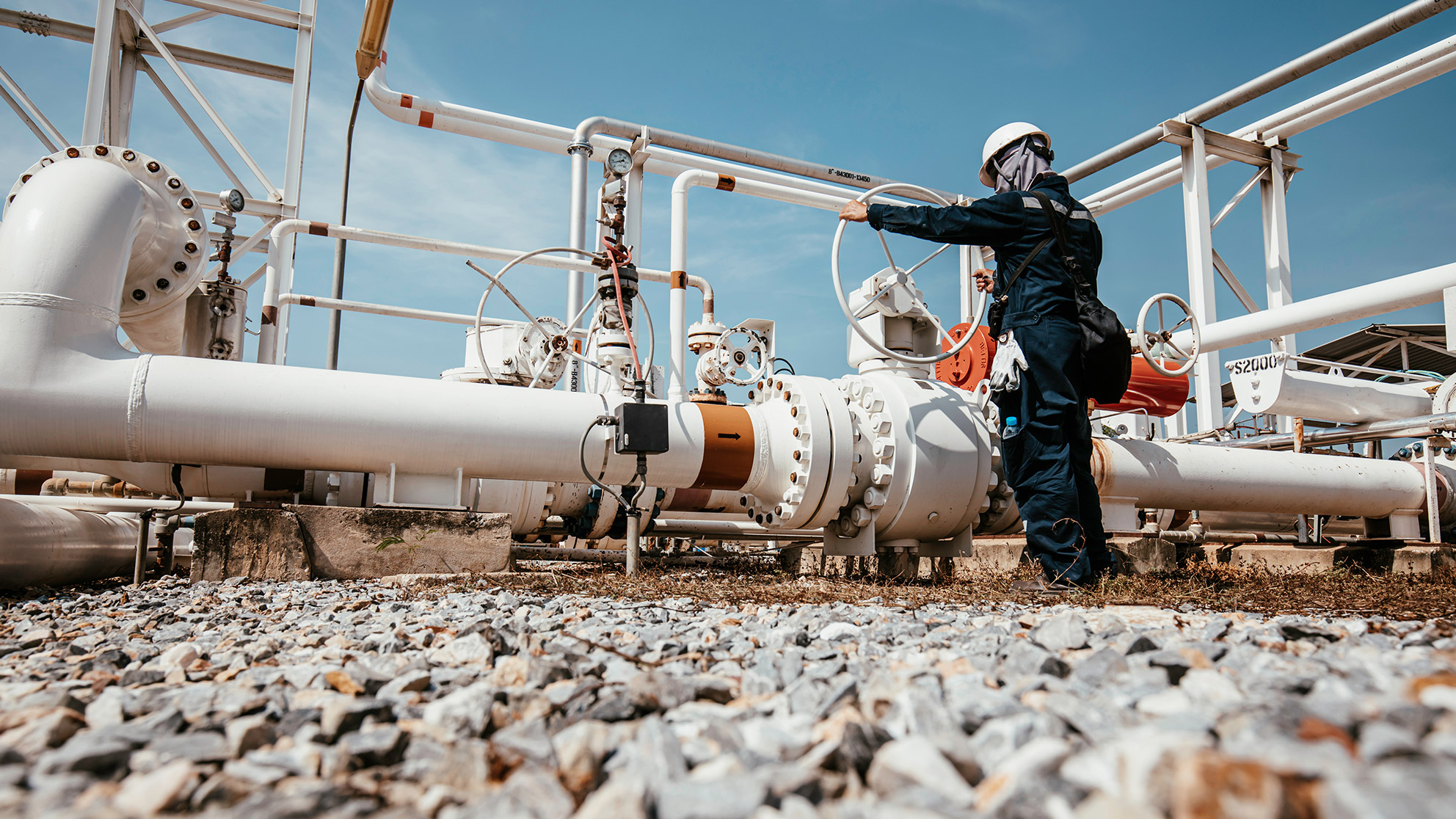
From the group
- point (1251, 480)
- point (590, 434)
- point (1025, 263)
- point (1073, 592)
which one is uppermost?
point (1025, 263)

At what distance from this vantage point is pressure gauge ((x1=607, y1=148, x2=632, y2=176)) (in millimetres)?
4477

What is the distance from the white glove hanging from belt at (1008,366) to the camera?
3.17 metres

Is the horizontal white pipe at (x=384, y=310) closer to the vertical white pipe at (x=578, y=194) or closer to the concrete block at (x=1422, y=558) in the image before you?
the vertical white pipe at (x=578, y=194)

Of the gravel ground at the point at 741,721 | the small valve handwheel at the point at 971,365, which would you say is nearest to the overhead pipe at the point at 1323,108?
the small valve handwheel at the point at 971,365

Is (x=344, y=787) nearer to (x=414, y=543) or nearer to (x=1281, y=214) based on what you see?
(x=414, y=543)

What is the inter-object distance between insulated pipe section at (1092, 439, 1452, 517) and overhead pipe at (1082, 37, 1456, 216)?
10.1 ft

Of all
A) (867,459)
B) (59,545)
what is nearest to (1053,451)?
(867,459)

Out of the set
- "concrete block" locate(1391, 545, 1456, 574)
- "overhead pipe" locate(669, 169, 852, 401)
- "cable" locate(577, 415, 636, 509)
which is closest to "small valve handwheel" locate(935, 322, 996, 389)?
"overhead pipe" locate(669, 169, 852, 401)

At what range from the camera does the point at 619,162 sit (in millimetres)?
4480

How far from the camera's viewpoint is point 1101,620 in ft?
6.42

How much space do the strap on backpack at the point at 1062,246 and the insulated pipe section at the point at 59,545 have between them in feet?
12.5

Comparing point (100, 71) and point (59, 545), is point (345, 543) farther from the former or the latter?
point (100, 71)

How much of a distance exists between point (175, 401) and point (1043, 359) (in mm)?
3216

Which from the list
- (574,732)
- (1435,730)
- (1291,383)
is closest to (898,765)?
(574,732)
